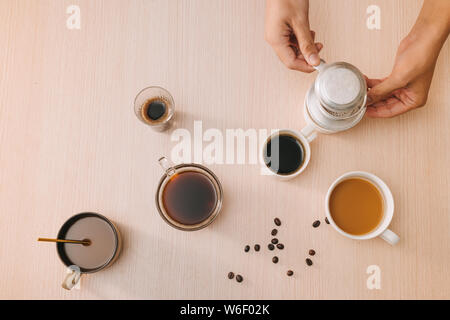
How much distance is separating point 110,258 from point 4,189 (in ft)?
1.36

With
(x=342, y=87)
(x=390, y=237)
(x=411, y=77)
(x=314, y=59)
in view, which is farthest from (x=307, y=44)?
(x=390, y=237)

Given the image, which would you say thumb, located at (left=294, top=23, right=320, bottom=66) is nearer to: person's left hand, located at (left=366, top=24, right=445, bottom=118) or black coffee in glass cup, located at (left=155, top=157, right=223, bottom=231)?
person's left hand, located at (left=366, top=24, right=445, bottom=118)

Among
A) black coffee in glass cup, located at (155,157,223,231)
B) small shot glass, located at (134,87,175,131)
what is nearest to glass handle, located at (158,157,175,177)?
black coffee in glass cup, located at (155,157,223,231)

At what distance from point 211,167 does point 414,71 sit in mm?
672

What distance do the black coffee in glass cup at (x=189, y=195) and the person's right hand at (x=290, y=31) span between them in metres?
0.43

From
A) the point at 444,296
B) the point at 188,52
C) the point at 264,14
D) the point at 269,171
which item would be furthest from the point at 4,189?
the point at 444,296

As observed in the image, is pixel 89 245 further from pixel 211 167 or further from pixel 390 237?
Answer: pixel 390 237

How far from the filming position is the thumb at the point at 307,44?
925mm

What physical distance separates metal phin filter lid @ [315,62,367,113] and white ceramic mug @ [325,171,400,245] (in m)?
0.22

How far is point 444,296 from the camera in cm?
97

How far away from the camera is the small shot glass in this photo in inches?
38.8

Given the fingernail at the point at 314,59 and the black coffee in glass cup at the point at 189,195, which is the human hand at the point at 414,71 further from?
the black coffee in glass cup at the point at 189,195

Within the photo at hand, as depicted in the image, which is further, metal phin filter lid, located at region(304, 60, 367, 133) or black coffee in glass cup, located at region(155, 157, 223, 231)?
black coffee in glass cup, located at region(155, 157, 223, 231)
